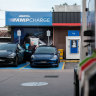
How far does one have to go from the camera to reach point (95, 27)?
351 centimetres

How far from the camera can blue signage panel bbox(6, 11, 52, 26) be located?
23.1 meters

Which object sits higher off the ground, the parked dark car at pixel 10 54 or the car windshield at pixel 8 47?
the car windshield at pixel 8 47

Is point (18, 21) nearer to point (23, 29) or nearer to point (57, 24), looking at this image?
point (23, 29)

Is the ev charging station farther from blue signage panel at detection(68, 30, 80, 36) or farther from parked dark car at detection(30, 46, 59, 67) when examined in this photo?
parked dark car at detection(30, 46, 59, 67)

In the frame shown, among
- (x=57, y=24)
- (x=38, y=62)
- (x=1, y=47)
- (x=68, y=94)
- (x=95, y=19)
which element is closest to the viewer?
(x=95, y=19)

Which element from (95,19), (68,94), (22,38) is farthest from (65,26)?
(95,19)

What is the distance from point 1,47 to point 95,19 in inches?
558

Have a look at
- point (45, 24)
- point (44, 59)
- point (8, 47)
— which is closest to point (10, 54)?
point (8, 47)

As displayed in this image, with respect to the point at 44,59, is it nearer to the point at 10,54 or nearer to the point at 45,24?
the point at 10,54

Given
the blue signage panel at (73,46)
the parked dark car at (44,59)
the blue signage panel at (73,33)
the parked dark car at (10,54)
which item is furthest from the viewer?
the blue signage panel at (73,46)

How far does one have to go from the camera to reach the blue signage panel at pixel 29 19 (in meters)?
23.1

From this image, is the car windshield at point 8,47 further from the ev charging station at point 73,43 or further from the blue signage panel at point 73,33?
the blue signage panel at point 73,33

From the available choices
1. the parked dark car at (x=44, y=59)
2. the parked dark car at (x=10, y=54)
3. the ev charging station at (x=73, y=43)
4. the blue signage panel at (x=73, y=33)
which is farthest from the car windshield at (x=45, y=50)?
the blue signage panel at (x=73, y=33)

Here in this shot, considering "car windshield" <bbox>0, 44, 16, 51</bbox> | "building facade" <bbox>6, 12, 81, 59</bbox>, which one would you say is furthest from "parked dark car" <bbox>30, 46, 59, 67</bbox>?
"building facade" <bbox>6, 12, 81, 59</bbox>
